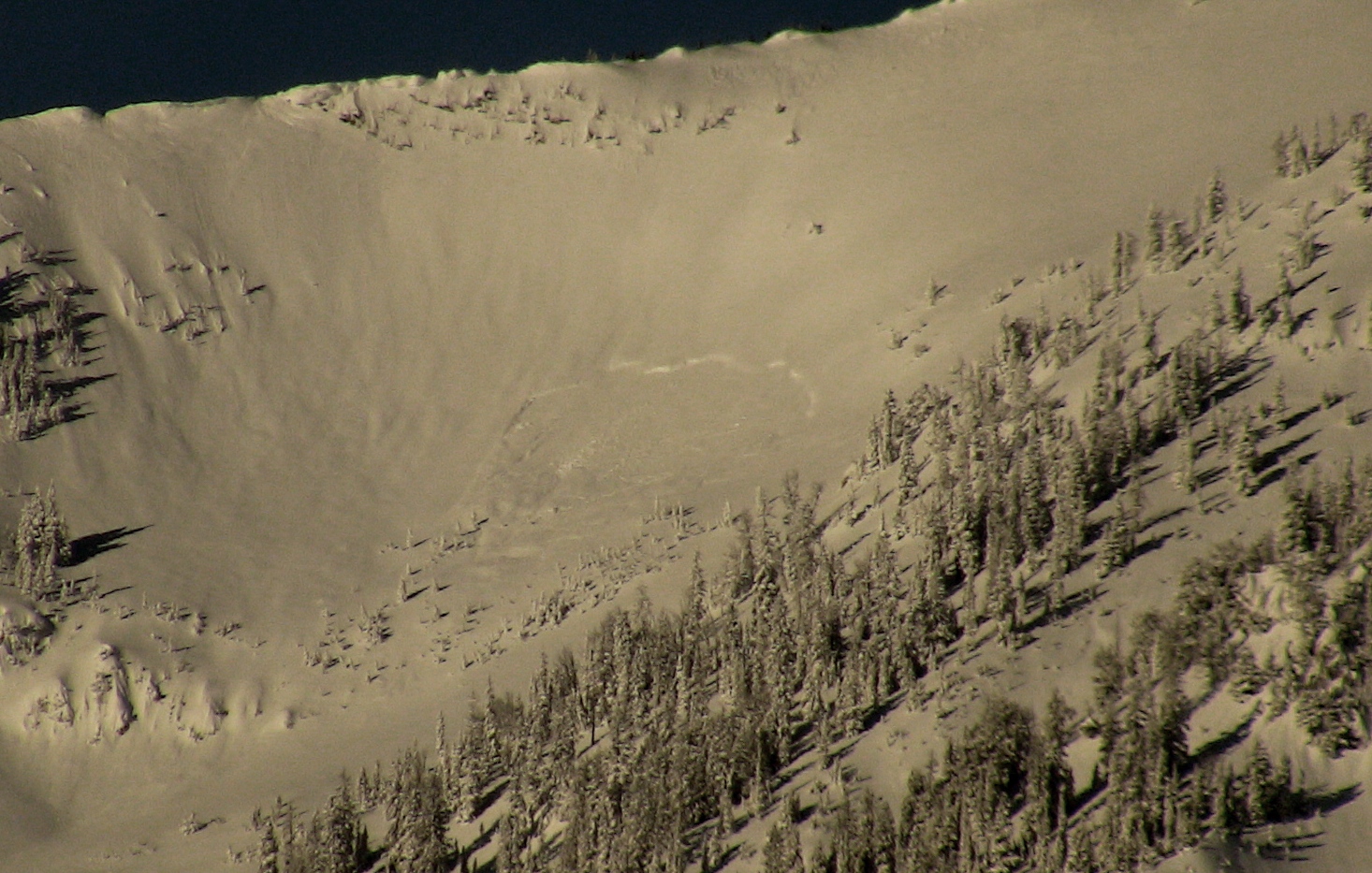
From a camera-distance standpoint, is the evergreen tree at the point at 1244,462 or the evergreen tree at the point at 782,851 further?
the evergreen tree at the point at 1244,462

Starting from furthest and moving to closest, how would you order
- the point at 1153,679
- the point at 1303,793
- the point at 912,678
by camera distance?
the point at 912,678 → the point at 1153,679 → the point at 1303,793

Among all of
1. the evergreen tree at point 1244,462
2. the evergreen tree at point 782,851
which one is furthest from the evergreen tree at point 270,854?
the evergreen tree at point 1244,462

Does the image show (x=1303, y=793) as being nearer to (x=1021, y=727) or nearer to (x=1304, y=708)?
(x=1304, y=708)

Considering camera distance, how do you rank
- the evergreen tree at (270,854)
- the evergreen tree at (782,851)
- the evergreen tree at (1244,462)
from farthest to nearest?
the evergreen tree at (270,854) < the evergreen tree at (1244,462) < the evergreen tree at (782,851)

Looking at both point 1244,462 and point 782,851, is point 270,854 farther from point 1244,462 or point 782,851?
point 1244,462

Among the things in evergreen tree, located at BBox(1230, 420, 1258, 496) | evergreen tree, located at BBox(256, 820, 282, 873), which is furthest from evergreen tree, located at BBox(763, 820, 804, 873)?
evergreen tree, located at BBox(1230, 420, 1258, 496)

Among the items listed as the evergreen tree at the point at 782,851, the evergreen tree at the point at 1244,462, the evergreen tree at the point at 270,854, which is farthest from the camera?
the evergreen tree at the point at 270,854

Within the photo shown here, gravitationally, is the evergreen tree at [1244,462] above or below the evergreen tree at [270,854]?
above

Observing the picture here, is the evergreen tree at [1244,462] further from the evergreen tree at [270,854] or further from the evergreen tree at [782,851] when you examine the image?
the evergreen tree at [270,854]

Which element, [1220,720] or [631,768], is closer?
[1220,720]

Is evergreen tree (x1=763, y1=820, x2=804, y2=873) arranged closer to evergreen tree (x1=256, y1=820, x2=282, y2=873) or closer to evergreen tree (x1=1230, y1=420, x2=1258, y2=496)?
evergreen tree (x1=256, y1=820, x2=282, y2=873)

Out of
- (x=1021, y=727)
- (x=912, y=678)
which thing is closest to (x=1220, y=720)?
(x=1021, y=727)
